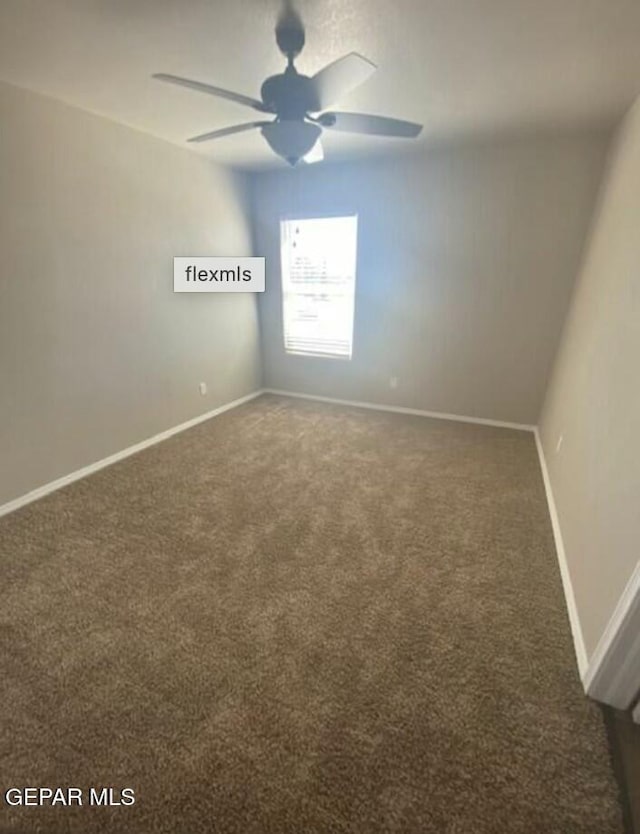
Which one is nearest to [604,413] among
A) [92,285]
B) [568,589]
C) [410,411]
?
[568,589]

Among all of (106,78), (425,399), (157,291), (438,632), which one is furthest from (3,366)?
(425,399)

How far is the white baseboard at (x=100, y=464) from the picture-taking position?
7.82ft

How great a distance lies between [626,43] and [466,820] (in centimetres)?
287

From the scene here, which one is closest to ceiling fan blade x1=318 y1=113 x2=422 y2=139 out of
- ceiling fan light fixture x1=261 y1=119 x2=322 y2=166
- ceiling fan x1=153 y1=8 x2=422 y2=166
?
ceiling fan x1=153 y1=8 x2=422 y2=166

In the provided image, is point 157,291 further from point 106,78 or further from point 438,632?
point 438,632

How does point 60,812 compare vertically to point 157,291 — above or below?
below

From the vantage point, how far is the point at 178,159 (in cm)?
309

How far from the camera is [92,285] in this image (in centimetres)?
263

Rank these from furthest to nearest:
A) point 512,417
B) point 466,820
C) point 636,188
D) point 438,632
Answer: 1. point 512,417
2. point 636,188
3. point 438,632
4. point 466,820

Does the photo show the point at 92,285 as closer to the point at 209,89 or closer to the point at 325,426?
the point at 209,89

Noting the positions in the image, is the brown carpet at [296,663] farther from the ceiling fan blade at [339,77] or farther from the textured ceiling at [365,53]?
the textured ceiling at [365,53]

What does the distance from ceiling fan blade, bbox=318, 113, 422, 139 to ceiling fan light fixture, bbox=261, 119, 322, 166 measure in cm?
10

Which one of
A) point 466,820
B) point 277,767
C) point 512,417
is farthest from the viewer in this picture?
point 512,417

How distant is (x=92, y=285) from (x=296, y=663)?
103 inches
